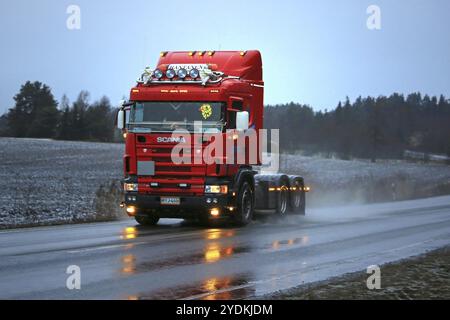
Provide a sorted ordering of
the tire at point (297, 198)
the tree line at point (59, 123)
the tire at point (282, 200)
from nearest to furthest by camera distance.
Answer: the tire at point (282, 200), the tire at point (297, 198), the tree line at point (59, 123)

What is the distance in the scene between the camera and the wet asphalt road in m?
9.33

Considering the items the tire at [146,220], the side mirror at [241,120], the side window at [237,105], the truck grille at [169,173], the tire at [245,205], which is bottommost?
the tire at [146,220]

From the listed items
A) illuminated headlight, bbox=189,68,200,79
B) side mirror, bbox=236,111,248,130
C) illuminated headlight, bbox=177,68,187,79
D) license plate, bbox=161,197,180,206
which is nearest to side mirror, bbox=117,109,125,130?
illuminated headlight, bbox=177,68,187,79

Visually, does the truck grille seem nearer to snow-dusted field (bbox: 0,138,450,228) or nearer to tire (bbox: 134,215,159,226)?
tire (bbox: 134,215,159,226)

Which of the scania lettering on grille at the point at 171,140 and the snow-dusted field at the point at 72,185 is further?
the snow-dusted field at the point at 72,185

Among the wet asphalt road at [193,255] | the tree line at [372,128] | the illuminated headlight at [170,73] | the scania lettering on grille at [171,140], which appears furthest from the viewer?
the tree line at [372,128]

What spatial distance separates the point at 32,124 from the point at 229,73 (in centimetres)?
8269

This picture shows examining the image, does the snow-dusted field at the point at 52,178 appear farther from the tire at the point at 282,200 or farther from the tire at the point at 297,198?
the tire at the point at 297,198

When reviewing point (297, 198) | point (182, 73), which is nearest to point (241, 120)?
point (182, 73)

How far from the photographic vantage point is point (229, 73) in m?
19.6

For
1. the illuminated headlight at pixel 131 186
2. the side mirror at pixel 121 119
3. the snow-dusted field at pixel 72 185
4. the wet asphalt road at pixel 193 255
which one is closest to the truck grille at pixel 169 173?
the illuminated headlight at pixel 131 186

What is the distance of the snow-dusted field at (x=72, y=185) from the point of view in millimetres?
23141

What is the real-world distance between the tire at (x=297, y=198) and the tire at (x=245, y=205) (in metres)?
3.97
